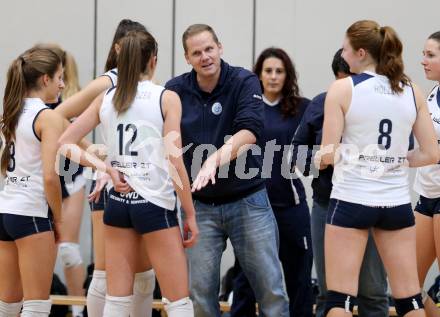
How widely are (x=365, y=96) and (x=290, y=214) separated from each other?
1.71 m

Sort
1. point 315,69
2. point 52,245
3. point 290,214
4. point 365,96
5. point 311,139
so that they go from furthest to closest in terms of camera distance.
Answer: point 315,69 → point 290,214 → point 311,139 → point 52,245 → point 365,96

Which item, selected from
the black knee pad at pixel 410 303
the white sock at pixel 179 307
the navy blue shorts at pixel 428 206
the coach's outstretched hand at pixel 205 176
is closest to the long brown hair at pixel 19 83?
the coach's outstretched hand at pixel 205 176

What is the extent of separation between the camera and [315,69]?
22.4ft

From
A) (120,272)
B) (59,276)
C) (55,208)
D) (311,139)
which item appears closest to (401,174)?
(311,139)

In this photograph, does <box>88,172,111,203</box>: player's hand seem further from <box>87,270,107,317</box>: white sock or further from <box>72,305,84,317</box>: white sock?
<box>72,305,84,317</box>: white sock

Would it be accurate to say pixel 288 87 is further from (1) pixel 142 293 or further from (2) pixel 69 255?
(2) pixel 69 255

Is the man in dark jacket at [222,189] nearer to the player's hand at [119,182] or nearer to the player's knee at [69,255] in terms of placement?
the player's hand at [119,182]

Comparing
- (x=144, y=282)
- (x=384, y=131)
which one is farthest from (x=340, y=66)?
(x=144, y=282)

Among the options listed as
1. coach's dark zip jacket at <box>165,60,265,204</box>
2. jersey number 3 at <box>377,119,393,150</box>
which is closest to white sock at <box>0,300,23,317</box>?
coach's dark zip jacket at <box>165,60,265,204</box>

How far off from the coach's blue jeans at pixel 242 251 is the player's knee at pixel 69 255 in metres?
2.03

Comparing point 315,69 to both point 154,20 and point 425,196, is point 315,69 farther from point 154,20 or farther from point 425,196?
point 425,196

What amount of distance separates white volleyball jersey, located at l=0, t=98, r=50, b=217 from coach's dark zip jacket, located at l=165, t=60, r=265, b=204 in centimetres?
77

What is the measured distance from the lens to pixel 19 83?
4.59 m

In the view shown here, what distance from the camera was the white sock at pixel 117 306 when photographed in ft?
14.1
